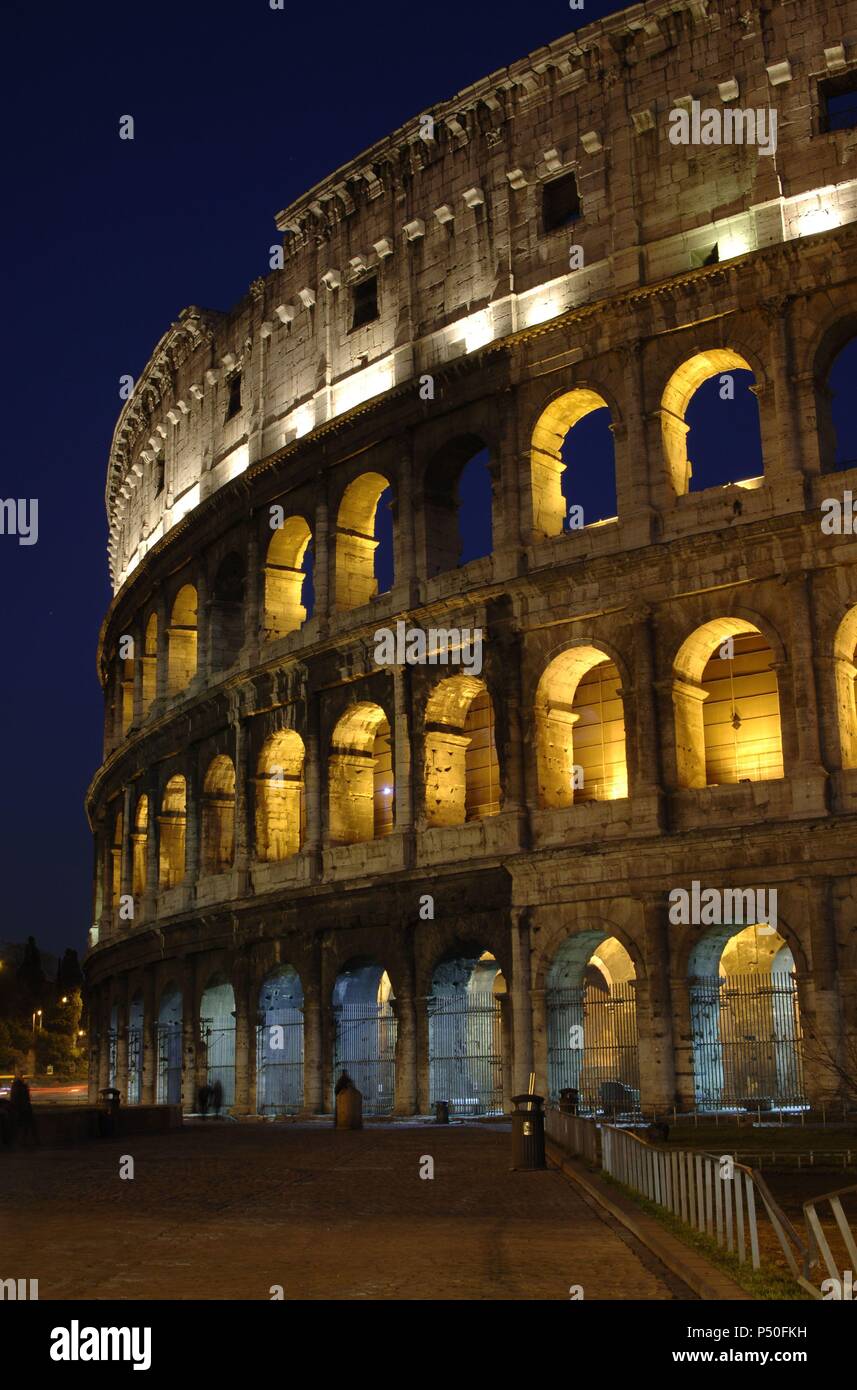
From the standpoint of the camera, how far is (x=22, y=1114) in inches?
840

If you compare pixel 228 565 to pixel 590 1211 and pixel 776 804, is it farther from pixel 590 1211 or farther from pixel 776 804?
pixel 590 1211

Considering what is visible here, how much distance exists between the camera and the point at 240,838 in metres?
30.7

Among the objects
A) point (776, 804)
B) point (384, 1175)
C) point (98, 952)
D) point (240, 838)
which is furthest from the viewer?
point (98, 952)

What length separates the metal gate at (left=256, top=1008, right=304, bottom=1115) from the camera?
2903 centimetres

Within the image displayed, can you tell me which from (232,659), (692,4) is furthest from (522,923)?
(692,4)

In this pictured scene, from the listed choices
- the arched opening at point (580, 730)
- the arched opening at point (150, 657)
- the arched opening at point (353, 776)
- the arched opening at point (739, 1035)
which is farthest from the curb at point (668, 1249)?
the arched opening at point (150, 657)

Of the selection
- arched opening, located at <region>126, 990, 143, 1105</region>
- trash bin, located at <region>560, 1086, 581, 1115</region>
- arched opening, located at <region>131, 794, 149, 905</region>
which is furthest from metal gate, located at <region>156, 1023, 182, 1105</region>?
trash bin, located at <region>560, 1086, 581, 1115</region>

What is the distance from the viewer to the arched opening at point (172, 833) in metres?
35.3

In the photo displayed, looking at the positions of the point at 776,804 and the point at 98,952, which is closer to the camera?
the point at 776,804

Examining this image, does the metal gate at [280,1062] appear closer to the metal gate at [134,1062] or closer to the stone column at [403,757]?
the stone column at [403,757]

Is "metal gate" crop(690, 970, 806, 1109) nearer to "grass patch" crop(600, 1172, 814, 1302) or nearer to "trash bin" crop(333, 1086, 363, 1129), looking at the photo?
"trash bin" crop(333, 1086, 363, 1129)

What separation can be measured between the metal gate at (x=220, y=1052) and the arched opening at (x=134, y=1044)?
474 cm

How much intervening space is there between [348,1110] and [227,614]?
13889 mm

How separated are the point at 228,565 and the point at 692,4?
1490cm
